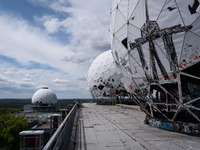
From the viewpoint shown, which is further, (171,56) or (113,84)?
(113,84)

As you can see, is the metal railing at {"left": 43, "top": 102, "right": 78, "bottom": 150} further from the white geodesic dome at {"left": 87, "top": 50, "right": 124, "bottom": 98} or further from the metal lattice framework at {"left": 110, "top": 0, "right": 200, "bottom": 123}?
the white geodesic dome at {"left": 87, "top": 50, "right": 124, "bottom": 98}

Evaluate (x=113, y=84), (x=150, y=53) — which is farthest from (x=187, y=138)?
(x=113, y=84)

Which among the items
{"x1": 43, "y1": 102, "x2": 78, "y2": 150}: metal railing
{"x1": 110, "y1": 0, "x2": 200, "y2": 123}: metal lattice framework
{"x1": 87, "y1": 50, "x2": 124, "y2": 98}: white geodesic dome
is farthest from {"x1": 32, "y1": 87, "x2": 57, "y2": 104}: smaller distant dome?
{"x1": 43, "y1": 102, "x2": 78, "y2": 150}: metal railing

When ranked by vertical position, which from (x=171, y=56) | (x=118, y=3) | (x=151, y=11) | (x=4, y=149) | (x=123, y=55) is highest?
(x=118, y=3)

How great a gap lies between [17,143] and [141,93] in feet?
64.0

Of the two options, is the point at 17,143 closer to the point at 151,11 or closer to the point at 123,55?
the point at 123,55

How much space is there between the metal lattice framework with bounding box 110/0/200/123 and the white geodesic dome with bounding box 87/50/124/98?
67.0 ft

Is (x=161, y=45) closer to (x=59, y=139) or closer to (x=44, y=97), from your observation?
(x=59, y=139)

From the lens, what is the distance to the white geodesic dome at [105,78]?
30.4 meters

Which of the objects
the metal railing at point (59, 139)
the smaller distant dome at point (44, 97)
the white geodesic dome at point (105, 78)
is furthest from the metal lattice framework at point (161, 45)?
the smaller distant dome at point (44, 97)

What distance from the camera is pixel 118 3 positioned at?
10086mm

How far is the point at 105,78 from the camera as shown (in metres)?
30.5

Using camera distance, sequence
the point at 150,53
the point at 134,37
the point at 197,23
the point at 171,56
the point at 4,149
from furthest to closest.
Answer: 1. the point at 4,149
2. the point at 134,37
3. the point at 150,53
4. the point at 171,56
5. the point at 197,23

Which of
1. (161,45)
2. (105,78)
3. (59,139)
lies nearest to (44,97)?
(105,78)
